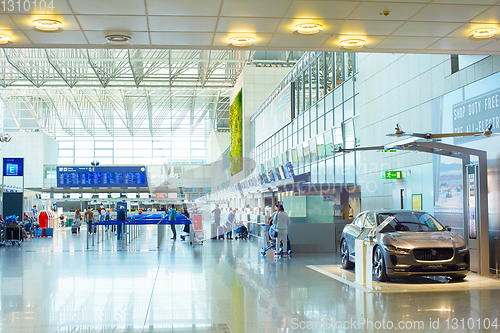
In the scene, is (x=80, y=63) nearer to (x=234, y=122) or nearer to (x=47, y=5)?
(x=234, y=122)

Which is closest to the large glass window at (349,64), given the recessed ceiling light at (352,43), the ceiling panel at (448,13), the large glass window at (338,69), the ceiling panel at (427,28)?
the large glass window at (338,69)

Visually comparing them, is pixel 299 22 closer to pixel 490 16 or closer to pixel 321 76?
pixel 490 16

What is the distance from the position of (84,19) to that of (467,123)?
8742mm

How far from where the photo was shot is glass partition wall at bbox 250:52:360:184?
1955 centimetres

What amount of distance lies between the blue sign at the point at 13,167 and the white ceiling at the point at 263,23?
57.3 feet

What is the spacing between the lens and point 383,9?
23.7 ft

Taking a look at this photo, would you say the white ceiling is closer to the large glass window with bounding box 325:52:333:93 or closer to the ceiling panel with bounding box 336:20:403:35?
the ceiling panel with bounding box 336:20:403:35

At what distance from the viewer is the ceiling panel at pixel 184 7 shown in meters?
6.80

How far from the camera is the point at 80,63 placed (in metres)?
40.7

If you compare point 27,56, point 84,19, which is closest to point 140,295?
point 84,19

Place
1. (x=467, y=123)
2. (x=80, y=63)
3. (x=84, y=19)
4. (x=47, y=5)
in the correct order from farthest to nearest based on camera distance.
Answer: (x=80, y=63)
(x=467, y=123)
(x=84, y=19)
(x=47, y=5)

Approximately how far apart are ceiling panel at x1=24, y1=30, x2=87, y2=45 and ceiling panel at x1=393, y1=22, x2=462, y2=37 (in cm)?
531

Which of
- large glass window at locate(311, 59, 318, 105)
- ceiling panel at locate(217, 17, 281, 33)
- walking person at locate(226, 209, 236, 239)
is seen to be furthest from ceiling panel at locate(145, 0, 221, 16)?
large glass window at locate(311, 59, 318, 105)

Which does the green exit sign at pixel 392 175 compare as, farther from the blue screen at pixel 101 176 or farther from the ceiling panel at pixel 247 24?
the blue screen at pixel 101 176
